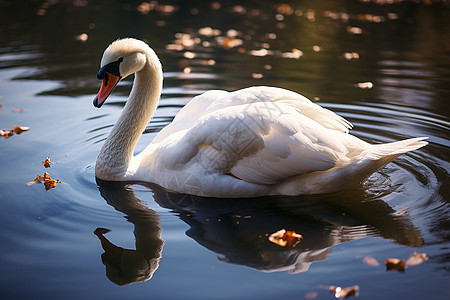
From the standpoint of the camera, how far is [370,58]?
38.7 feet

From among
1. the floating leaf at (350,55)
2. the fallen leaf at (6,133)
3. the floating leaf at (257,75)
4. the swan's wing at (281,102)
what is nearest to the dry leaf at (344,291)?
the swan's wing at (281,102)

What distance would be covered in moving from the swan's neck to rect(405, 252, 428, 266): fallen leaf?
10.3ft

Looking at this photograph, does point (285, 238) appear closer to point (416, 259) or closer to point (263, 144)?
point (263, 144)

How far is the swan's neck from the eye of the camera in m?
5.93

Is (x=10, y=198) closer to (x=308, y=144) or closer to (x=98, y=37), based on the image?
(x=308, y=144)

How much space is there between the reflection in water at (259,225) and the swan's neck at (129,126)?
20 cm

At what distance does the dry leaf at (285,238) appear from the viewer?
4609 mm

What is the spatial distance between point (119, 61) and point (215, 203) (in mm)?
1906

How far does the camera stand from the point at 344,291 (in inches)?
152

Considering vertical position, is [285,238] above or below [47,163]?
above

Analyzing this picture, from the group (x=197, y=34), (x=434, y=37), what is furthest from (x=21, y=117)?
(x=434, y=37)

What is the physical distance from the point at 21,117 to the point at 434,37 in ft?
35.8

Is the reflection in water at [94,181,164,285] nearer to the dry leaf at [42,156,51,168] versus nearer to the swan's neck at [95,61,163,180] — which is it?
the swan's neck at [95,61,163,180]

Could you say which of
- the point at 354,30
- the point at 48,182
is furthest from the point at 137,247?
the point at 354,30
